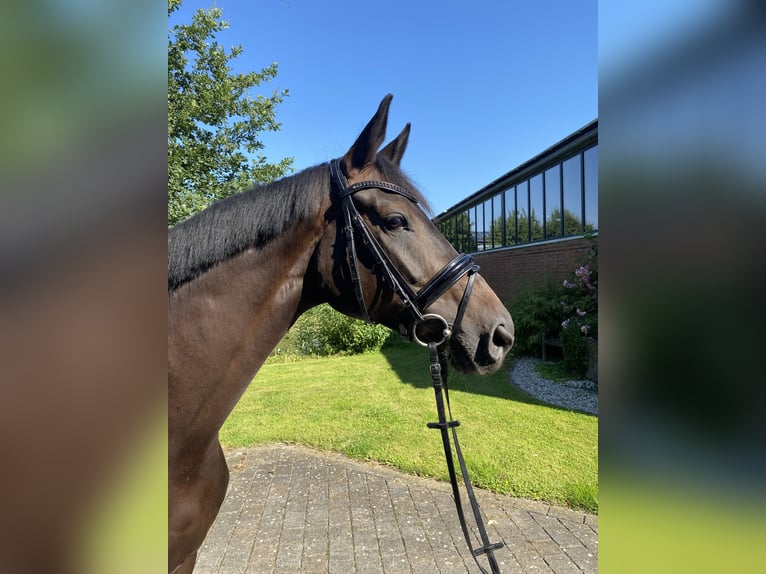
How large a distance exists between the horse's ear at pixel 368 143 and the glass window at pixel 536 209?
396 inches

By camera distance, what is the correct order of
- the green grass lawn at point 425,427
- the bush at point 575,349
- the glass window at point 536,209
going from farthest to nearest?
the glass window at point 536,209 → the bush at point 575,349 → the green grass lawn at point 425,427

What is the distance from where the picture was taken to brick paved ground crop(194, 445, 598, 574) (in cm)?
310

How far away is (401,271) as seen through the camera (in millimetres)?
1661

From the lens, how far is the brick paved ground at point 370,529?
3.10 m

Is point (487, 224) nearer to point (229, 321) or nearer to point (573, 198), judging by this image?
point (573, 198)

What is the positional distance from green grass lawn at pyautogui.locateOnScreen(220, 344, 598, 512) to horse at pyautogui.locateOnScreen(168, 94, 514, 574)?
322 centimetres

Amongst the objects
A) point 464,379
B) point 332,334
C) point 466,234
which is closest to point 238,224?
point 464,379

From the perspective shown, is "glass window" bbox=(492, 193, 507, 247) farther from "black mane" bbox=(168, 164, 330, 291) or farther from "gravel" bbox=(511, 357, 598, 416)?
"black mane" bbox=(168, 164, 330, 291)

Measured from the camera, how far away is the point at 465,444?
5047 millimetres

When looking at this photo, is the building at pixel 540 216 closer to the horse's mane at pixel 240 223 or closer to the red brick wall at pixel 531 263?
the red brick wall at pixel 531 263

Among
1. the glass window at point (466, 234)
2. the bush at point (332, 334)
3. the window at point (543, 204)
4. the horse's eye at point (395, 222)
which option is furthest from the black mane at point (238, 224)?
the glass window at point (466, 234)
